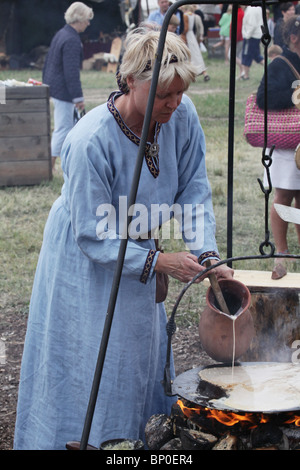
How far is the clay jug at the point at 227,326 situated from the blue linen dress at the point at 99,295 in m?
0.24

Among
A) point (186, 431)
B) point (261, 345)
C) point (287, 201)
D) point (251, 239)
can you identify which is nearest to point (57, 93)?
point (251, 239)

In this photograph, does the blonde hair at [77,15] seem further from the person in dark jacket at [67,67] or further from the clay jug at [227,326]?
the clay jug at [227,326]

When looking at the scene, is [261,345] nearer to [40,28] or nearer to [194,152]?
[194,152]

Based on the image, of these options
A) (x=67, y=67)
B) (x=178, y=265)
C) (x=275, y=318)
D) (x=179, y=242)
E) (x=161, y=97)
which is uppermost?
(x=67, y=67)

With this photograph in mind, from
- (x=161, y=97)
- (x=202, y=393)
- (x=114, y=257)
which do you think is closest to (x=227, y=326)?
(x=202, y=393)

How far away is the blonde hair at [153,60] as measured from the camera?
2.10 metres

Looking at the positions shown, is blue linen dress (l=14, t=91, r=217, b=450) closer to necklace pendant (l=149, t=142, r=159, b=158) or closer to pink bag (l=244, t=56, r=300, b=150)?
necklace pendant (l=149, t=142, r=159, b=158)

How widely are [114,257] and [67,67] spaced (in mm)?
5418

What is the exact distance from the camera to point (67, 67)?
7238 mm

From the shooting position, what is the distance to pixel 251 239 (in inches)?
235

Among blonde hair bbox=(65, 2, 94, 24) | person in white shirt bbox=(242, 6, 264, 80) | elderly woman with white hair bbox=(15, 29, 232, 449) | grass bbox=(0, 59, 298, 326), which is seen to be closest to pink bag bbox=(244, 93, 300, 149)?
grass bbox=(0, 59, 298, 326)

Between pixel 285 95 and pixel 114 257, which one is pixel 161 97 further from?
pixel 285 95

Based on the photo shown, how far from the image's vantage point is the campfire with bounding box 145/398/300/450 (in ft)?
6.77

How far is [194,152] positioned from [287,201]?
100 inches
